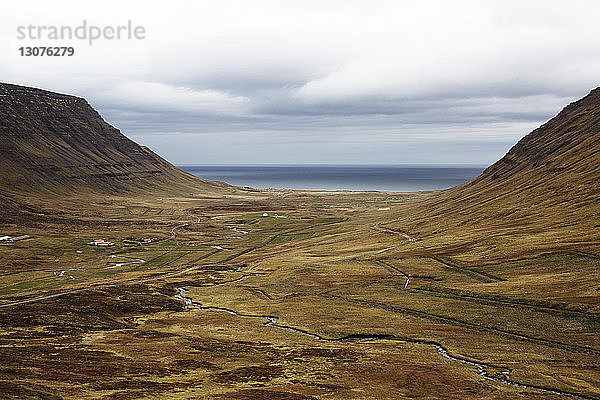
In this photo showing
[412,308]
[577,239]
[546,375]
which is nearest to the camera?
[546,375]

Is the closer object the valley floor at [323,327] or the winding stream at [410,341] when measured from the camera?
the valley floor at [323,327]

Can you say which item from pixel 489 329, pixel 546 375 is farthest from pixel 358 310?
pixel 546 375

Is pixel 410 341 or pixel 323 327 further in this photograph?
pixel 323 327

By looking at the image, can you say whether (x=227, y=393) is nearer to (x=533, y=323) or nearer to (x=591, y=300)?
(x=533, y=323)

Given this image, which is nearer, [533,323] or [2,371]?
[2,371]

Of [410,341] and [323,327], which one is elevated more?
[410,341]

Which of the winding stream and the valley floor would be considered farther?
the winding stream

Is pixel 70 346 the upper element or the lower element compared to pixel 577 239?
lower

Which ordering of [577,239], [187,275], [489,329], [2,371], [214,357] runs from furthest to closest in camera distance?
[187,275] < [577,239] < [489,329] < [214,357] < [2,371]
